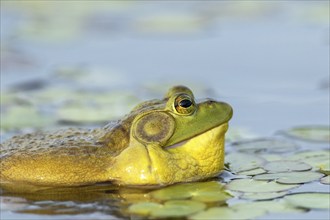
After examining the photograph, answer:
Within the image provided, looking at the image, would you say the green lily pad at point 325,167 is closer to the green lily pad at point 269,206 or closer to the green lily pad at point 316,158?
the green lily pad at point 316,158

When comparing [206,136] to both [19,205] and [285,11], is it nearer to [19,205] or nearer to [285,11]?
[19,205]

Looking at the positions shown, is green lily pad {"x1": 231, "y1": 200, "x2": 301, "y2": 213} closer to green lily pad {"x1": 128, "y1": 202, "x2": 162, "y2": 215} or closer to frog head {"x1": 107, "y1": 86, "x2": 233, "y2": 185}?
green lily pad {"x1": 128, "y1": 202, "x2": 162, "y2": 215}

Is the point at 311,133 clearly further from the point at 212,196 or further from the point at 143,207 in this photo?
the point at 143,207

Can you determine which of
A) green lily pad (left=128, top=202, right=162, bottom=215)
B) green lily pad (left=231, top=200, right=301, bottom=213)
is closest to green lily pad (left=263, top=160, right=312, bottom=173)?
green lily pad (left=231, top=200, right=301, bottom=213)

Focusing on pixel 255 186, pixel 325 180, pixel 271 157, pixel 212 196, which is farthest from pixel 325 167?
pixel 212 196

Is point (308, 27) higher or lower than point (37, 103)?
higher

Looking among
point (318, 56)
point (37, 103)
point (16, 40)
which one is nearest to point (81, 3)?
point (16, 40)

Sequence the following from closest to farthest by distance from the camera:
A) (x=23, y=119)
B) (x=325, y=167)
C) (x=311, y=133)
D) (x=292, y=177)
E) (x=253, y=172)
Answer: (x=292, y=177) → (x=253, y=172) → (x=325, y=167) → (x=311, y=133) → (x=23, y=119)
